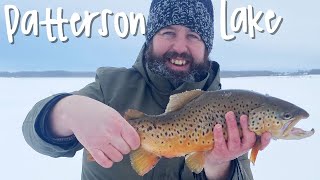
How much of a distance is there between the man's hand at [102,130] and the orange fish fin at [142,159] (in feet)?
0.34

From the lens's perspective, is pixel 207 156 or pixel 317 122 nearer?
pixel 207 156

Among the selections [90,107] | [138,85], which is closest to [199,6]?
[138,85]

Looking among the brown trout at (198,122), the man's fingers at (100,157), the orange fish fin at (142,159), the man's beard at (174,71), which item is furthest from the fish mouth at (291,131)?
the man's fingers at (100,157)

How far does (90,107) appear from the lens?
2020 millimetres

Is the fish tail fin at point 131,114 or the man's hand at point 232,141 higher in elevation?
the fish tail fin at point 131,114

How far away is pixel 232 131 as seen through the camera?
2111 mm

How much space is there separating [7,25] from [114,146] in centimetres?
1235

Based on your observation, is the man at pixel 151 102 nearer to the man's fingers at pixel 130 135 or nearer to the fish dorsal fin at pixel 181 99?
the man's fingers at pixel 130 135

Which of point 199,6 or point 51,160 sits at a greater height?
point 199,6

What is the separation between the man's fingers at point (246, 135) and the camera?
83.6 inches

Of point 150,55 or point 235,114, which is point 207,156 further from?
point 150,55

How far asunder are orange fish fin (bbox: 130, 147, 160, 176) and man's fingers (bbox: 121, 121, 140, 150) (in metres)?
0.12

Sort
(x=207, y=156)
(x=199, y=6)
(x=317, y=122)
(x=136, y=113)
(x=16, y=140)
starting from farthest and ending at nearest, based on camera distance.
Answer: (x=317, y=122), (x=16, y=140), (x=199, y=6), (x=207, y=156), (x=136, y=113)

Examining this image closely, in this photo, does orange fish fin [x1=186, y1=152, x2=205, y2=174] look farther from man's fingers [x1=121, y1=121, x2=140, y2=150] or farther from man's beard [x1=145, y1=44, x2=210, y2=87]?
man's beard [x1=145, y1=44, x2=210, y2=87]
